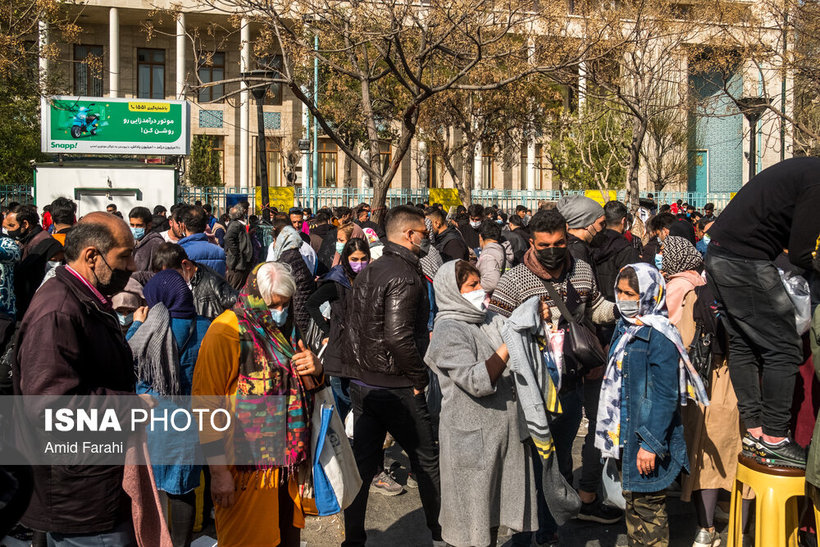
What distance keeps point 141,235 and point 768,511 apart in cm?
845

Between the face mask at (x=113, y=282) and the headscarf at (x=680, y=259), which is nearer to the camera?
the face mask at (x=113, y=282)

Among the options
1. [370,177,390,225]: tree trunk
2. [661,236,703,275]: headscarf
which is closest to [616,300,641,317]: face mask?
[661,236,703,275]: headscarf

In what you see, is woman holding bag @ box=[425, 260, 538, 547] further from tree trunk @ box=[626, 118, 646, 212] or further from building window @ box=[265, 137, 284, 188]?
building window @ box=[265, 137, 284, 188]

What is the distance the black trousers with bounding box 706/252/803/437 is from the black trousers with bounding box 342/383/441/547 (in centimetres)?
184

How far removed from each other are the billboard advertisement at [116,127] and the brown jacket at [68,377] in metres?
17.8

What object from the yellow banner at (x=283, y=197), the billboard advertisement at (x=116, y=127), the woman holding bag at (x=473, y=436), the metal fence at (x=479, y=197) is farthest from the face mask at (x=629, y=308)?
the metal fence at (x=479, y=197)

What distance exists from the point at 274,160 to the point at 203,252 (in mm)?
40386

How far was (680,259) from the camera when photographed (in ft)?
19.5

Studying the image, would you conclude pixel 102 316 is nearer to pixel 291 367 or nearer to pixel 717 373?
pixel 291 367

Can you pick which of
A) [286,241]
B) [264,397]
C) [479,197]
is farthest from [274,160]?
[264,397]

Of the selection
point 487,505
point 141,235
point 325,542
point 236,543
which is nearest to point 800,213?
point 487,505

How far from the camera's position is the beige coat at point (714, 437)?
5.33 metres

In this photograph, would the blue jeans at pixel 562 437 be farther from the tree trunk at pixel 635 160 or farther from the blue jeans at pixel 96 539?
the tree trunk at pixel 635 160

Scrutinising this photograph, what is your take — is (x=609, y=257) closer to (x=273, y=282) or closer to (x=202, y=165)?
(x=273, y=282)
